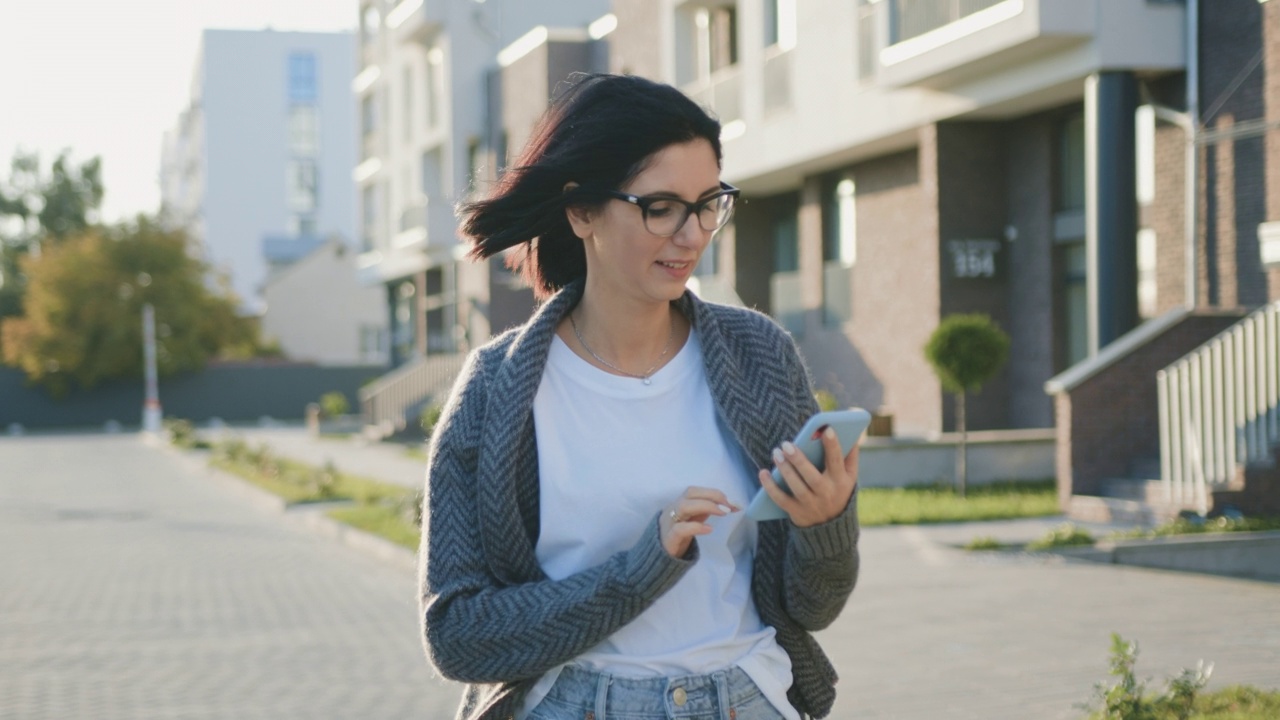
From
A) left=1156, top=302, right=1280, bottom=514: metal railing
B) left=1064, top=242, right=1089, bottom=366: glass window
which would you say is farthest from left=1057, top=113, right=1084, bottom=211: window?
left=1156, top=302, right=1280, bottom=514: metal railing

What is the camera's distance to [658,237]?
8.53 feet

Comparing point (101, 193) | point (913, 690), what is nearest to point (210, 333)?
point (101, 193)

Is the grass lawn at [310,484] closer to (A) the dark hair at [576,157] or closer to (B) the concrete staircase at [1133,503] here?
(B) the concrete staircase at [1133,503]

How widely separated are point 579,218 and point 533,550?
0.59m

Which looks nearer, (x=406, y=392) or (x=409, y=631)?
(x=409, y=631)

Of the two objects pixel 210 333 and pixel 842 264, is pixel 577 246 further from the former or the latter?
pixel 210 333

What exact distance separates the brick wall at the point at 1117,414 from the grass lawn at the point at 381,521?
652cm

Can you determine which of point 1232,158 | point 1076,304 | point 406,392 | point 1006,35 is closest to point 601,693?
point 1232,158

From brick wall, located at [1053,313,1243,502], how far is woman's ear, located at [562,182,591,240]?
13623 millimetres

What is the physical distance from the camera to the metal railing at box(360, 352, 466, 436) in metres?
37.7

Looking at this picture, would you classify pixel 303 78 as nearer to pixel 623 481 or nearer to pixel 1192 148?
pixel 1192 148

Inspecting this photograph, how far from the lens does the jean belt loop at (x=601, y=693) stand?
8.32 feet

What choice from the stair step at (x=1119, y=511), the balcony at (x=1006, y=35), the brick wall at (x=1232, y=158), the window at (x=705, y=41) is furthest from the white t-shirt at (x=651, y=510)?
the window at (x=705, y=41)

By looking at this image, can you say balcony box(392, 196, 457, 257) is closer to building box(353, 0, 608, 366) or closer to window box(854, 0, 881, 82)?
building box(353, 0, 608, 366)
